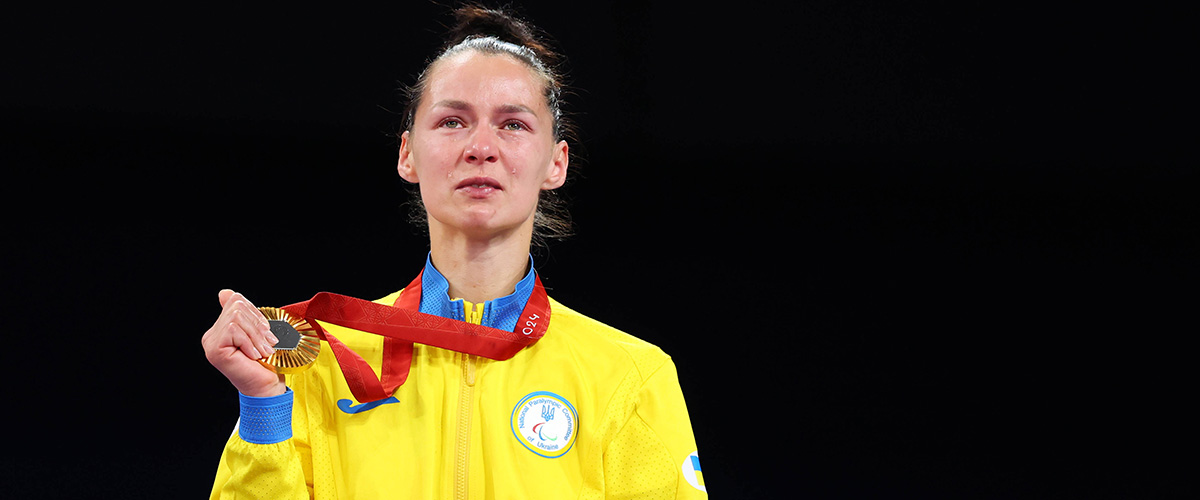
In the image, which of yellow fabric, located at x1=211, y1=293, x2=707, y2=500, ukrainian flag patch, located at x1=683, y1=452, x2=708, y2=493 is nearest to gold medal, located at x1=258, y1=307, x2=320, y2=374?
yellow fabric, located at x1=211, y1=293, x2=707, y2=500

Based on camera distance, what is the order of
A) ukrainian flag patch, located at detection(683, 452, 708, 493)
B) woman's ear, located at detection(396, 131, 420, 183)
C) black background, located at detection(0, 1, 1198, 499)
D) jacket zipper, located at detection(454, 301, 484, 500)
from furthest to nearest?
black background, located at detection(0, 1, 1198, 499), woman's ear, located at detection(396, 131, 420, 183), ukrainian flag patch, located at detection(683, 452, 708, 493), jacket zipper, located at detection(454, 301, 484, 500)

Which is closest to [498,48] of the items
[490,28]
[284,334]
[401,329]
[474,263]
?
[490,28]

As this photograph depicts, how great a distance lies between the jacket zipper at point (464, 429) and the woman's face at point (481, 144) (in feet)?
0.71

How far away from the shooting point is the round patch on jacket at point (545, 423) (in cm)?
142

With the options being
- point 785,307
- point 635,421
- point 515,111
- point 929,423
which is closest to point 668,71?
point 785,307

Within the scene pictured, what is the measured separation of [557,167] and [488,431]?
51 cm

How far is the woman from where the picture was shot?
1274 millimetres

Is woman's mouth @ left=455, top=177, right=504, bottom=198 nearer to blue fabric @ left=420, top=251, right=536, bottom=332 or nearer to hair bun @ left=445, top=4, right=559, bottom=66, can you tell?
blue fabric @ left=420, top=251, right=536, bottom=332

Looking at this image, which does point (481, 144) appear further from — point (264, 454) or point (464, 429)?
point (264, 454)

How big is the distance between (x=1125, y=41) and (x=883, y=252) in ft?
3.18

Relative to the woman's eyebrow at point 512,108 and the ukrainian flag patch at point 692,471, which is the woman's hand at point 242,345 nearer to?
the woman's eyebrow at point 512,108

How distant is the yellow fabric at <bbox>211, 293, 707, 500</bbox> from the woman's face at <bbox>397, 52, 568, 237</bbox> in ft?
0.70

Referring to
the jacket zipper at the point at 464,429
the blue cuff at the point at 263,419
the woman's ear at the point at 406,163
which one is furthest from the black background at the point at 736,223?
the blue cuff at the point at 263,419

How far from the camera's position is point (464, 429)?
4.56 feet
